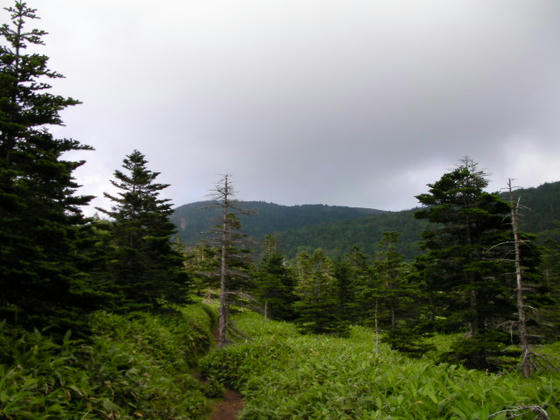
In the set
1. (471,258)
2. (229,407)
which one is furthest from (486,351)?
(229,407)

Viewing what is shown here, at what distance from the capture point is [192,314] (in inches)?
851

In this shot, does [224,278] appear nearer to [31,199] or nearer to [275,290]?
[31,199]

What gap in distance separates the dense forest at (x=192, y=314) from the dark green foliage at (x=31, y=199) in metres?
0.04

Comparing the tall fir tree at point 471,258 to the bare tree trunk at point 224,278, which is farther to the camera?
the bare tree trunk at point 224,278

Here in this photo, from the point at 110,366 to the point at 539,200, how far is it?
774 ft

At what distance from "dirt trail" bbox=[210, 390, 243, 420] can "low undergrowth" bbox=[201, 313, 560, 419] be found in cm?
39

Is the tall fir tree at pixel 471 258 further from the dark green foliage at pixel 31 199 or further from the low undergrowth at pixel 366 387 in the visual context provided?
the dark green foliage at pixel 31 199

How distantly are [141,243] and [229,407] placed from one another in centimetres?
1071

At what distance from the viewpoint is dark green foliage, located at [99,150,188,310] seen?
629 inches

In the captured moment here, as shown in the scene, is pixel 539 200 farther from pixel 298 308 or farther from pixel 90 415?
pixel 90 415

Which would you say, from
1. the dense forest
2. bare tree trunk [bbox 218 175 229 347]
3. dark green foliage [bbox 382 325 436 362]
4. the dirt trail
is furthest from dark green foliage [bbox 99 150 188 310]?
dark green foliage [bbox 382 325 436 362]

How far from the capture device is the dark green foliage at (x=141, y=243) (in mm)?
15984

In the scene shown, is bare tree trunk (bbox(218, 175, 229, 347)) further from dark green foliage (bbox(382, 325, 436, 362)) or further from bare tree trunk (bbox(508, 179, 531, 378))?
bare tree trunk (bbox(508, 179, 531, 378))

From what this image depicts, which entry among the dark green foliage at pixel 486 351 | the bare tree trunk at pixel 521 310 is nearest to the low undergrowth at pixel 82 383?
the dark green foliage at pixel 486 351
